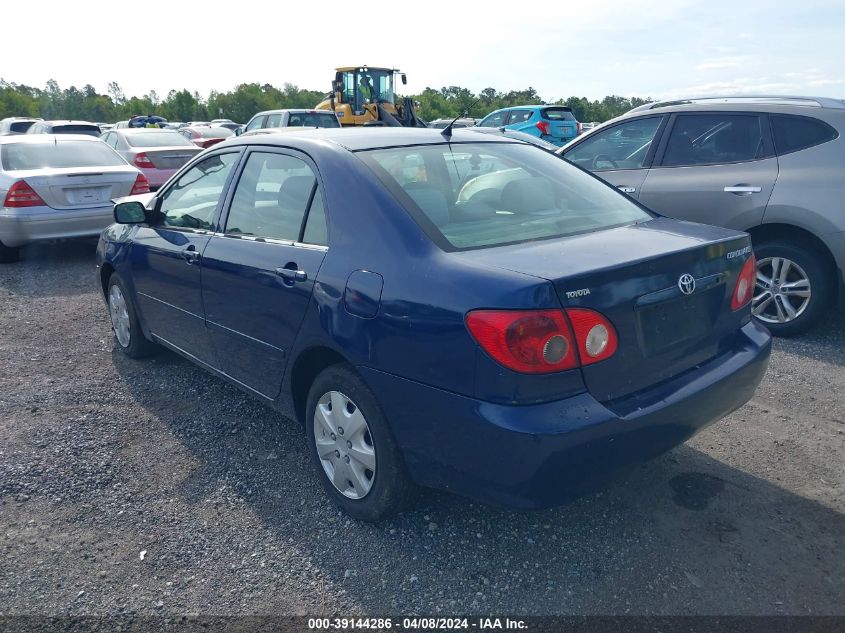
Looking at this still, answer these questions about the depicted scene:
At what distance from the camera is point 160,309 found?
442 cm

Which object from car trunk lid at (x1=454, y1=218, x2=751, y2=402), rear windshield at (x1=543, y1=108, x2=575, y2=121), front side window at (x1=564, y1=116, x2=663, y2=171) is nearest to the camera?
car trunk lid at (x1=454, y1=218, x2=751, y2=402)

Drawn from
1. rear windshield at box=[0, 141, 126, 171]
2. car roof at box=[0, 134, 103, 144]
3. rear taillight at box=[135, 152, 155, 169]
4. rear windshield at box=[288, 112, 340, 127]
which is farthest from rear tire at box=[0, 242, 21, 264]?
rear windshield at box=[288, 112, 340, 127]

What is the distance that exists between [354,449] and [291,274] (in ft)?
2.71

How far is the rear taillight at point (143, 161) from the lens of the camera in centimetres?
1175

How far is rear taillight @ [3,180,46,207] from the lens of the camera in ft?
26.5

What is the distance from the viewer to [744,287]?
3129mm

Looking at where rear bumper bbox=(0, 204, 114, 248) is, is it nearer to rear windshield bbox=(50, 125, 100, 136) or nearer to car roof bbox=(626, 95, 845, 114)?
car roof bbox=(626, 95, 845, 114)

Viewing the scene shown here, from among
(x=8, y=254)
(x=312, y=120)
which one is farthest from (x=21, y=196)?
(x=312, y=120)

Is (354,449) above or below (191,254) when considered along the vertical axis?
below

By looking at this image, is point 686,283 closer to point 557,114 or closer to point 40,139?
point 40,139

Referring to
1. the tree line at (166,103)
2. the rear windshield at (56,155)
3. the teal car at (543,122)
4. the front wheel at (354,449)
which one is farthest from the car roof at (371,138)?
the tree line at (166,103)

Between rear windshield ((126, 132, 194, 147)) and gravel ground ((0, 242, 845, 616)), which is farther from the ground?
rear windshield ((126, 132, 194, 147))

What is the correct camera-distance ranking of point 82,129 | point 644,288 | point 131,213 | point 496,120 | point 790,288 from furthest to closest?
point 496,120 → point 82,129 → point 790,288 → point 131,213 → point 644,288

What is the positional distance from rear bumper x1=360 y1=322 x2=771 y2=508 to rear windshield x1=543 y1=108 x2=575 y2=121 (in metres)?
16.8
